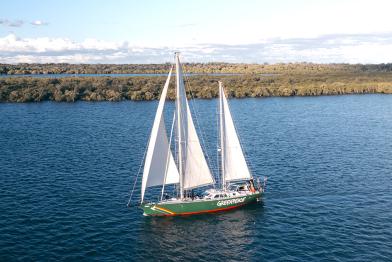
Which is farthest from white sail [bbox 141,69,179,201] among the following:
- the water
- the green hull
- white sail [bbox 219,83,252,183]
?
white sail [bbox 219,83,252,183]

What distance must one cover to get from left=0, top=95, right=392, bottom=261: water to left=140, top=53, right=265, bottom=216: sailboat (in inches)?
70.6

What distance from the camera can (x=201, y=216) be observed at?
5262 cm

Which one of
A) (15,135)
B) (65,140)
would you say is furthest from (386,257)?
(15,135)

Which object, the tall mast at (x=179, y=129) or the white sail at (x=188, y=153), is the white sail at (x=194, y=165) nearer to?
the white sail at (x=188, y=153)

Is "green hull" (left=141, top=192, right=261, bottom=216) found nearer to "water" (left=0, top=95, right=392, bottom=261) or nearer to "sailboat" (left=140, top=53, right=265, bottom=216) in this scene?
"sailboat" (left=140, top=53, right=265, bottom=216)

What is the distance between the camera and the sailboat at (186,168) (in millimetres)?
49938

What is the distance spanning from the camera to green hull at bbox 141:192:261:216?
51.0 metres

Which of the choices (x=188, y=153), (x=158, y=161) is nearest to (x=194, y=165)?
(x=188, y=153)

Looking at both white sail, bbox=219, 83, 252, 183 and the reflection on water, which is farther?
white sail, bbox=219, 83, 252, 183

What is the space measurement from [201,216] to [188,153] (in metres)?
8.46

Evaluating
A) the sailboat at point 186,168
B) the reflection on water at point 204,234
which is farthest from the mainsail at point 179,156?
the reflection on water at point 204,234

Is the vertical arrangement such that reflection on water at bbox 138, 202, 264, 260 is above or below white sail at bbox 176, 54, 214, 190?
below

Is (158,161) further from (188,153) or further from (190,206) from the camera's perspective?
(190,206)

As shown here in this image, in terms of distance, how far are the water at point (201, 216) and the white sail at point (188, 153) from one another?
4967 millimetres
